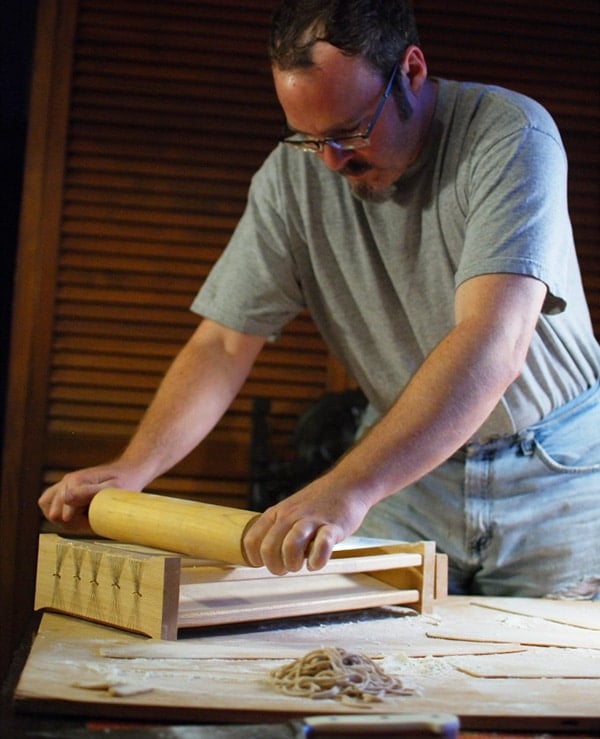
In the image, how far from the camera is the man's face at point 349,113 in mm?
1838

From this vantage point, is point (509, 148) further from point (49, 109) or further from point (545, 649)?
point (49, 109)

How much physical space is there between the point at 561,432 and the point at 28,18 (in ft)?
8.62

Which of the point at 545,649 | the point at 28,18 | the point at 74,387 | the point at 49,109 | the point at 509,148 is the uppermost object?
the point at 28,18

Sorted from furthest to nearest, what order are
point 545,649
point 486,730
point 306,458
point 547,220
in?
1. point 306,458
2. point 547,220
3. point 545,649
4. point 486,730

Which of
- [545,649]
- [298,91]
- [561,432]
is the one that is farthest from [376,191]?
[545,649]

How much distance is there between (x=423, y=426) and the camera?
1.51 m

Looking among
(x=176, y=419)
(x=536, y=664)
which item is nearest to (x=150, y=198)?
(x=176, y=419)

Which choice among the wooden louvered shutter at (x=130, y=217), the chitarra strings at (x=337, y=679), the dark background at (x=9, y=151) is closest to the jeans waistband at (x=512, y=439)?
the chitarra strings at (x=337, y=679)

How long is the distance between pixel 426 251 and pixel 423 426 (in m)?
0.61

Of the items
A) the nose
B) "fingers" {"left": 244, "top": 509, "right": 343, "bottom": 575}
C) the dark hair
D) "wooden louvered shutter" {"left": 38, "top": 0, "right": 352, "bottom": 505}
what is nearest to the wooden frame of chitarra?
"fingers" {"left": 244, "top": 509, "right": 343, "bottom": 575}

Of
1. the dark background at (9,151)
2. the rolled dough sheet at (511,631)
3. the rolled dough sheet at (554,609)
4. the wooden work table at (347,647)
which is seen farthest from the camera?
the dark background at (9,151)

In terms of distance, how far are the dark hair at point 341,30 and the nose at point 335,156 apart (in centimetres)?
16

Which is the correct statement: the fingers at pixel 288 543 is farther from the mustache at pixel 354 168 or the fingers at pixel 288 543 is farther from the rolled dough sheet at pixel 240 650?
the mustache at pixel 354 168

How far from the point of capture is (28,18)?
3.62 m
